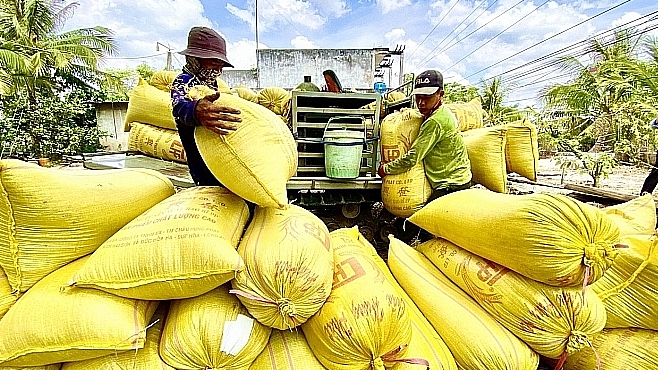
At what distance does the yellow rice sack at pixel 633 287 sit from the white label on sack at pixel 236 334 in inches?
55.1

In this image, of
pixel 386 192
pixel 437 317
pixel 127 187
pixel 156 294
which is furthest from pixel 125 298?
pixel 386 192

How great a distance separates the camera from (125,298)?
121 cm

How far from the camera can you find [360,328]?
1.19m

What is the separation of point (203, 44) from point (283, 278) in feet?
3.98

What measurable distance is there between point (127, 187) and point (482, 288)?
1.46 metres

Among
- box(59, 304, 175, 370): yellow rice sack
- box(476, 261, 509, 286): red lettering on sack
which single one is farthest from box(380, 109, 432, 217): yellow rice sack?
box(59, 304, 175, 370): yellow rice sack

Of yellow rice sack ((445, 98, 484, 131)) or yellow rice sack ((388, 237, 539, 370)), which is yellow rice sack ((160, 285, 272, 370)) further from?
yellow rice sack ((445, 98, 484, 131))

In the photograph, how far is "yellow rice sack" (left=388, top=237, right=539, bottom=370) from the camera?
54.7 inches

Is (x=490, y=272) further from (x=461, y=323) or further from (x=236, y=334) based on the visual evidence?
(x=236, y=334)

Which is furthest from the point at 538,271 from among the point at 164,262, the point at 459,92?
the point at 459,92

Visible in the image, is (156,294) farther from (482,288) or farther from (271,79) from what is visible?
(271,79)

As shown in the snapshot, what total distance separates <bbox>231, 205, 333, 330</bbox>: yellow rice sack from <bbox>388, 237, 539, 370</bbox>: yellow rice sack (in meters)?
0.55

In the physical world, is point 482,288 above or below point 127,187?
below

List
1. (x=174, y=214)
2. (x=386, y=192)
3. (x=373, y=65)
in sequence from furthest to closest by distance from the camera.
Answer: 1. (x=373, y=65)
2. (x=386, y=192)
3. (x=174, y=214)
